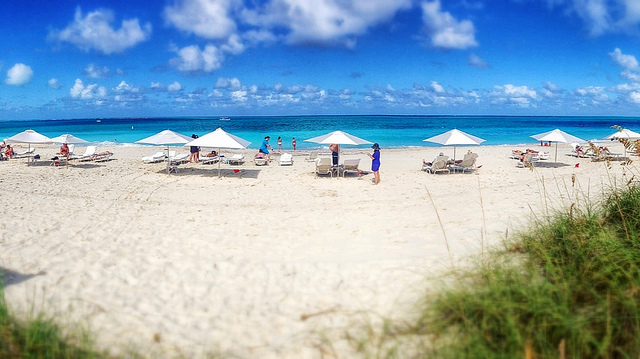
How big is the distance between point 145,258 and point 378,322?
3.43 metres

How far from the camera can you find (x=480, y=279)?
3705mm

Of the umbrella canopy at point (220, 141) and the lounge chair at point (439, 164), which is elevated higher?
the umbrella canopy at point (220, 141)

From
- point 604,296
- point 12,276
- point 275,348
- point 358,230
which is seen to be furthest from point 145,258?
point 604,296

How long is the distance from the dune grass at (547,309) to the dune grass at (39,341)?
238 centimetres

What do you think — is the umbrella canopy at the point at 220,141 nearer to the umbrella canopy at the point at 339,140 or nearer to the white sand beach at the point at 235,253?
the white sand beach at the point at 235,253

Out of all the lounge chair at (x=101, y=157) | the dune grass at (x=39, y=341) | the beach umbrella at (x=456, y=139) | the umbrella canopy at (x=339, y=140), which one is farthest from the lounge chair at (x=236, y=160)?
the dune grass at (x=39, y=341)

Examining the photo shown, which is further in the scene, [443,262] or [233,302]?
[443,262]

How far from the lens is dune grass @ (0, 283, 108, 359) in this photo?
279 cm

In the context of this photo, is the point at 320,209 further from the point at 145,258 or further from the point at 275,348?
the point at 275,348

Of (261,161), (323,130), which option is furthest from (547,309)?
(323,130)

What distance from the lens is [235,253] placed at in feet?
19.0

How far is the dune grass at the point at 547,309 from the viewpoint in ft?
9.12

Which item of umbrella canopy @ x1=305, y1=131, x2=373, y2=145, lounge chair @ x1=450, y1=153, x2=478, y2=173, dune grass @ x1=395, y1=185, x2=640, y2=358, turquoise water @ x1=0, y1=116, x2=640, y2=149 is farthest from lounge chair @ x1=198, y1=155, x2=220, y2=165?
dune grass @ x1=395, y1=185, x2=640, y2=358

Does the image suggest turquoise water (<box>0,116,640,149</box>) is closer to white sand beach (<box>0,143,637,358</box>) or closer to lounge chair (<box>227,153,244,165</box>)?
lounge chair (<box>227,153,244,165</box>)
